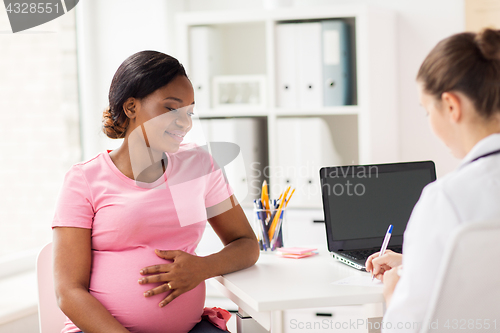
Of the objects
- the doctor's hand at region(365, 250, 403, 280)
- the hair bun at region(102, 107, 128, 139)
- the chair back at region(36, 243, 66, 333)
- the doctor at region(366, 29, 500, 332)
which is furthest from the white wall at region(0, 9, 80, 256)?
the doctor at region(366, 29, 500, 332)

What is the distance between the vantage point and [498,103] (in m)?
0.83

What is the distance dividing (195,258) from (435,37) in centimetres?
176

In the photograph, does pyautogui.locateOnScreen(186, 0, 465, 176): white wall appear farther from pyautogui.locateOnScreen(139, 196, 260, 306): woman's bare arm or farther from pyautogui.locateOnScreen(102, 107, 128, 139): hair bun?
pyautogui.locateOnScreen(102, 107, 128, 139): hair bun

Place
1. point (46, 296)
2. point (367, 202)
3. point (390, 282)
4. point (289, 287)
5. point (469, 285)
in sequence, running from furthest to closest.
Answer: point (367, 202) → point (46, 296) → point (289, 287) → point (390, 282) → point (469, 285)

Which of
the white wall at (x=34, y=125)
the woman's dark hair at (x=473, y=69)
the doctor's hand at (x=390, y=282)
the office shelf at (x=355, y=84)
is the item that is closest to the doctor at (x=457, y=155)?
the woman's dark hair at (x=473, y=69)

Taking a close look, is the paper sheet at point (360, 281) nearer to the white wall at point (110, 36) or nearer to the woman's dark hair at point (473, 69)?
the woman's dark hair at point (473, 69)

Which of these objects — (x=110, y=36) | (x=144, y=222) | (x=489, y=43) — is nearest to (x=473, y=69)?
(x=489, y=43)

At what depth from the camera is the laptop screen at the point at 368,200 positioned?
147 centimetres

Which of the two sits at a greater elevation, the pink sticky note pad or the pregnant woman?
the pregnant woman

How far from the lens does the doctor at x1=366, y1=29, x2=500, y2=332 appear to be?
0.78 meters

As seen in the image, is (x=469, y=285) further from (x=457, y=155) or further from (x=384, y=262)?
(x=384, y=262)

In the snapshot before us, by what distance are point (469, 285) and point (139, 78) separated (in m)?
0.90

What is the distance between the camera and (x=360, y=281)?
3.92ft

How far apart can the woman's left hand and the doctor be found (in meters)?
0.51
